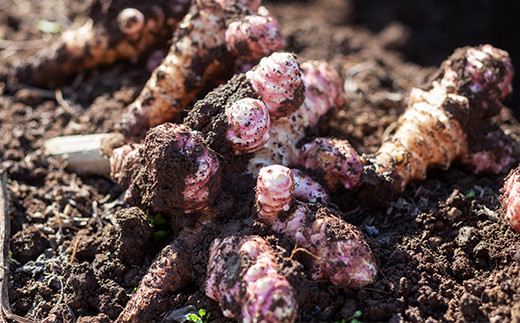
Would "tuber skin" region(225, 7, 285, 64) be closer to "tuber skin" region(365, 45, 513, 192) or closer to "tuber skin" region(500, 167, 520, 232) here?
"tuber skin" region(365, 45, 513, 192)

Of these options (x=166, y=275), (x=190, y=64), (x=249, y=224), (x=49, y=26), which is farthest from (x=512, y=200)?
(x=49, y=26)

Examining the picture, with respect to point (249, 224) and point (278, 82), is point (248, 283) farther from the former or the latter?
point (278, 82)

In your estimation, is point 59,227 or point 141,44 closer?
point 59,227

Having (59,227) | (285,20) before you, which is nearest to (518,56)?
(285,20)

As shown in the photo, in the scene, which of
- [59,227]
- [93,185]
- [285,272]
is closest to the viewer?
[285,272]

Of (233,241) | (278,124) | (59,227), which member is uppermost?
Answer: (278,124)

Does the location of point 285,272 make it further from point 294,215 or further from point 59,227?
point 59,227

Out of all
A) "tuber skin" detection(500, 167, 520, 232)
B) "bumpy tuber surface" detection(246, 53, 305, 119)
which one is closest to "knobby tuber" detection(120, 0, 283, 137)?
"bumpy tuber surface" detection(246, 53, 305, 119)
